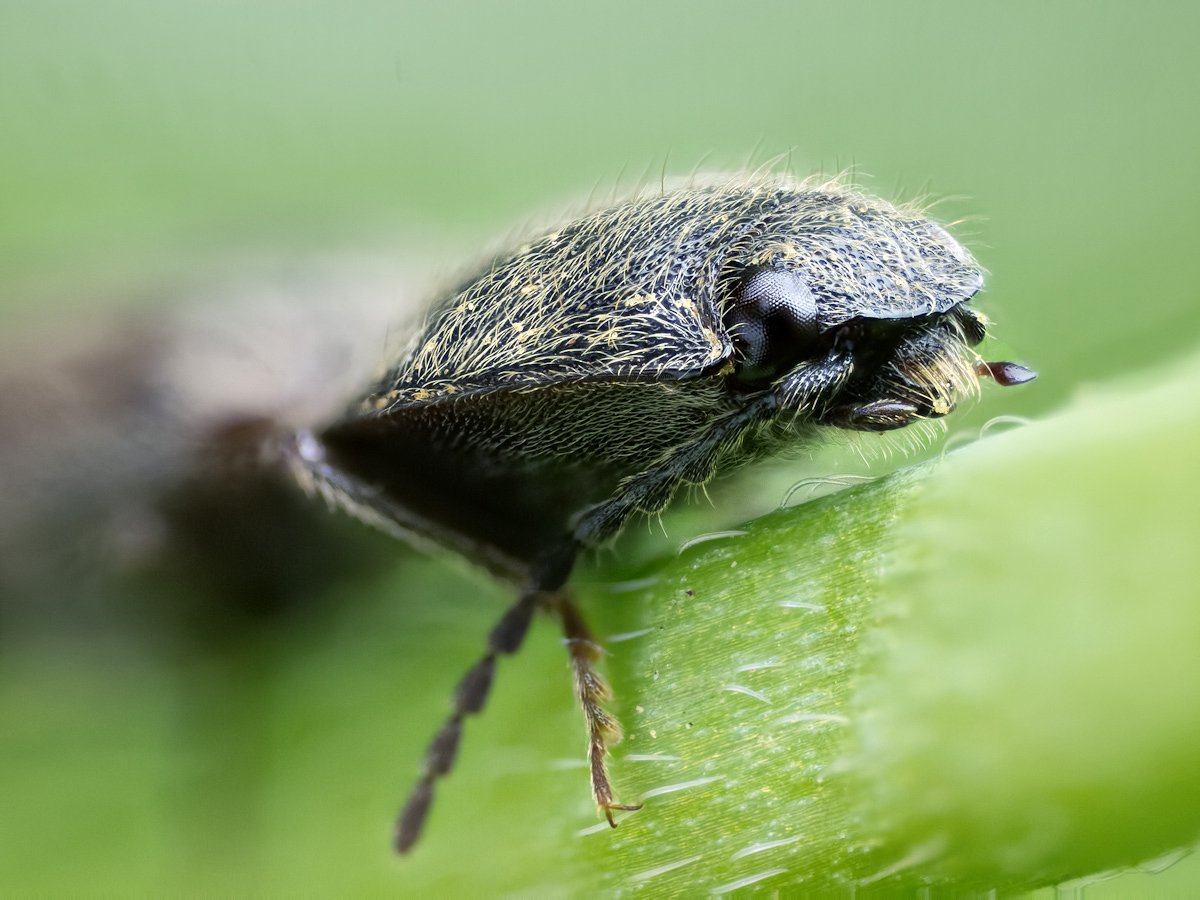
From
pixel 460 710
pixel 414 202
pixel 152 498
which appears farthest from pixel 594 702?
pixel 414 202

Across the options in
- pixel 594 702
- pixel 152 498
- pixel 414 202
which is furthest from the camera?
pixel 414 202

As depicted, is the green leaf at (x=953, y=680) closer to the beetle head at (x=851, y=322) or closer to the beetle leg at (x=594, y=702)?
the beetle leg at (x=594, y=702)

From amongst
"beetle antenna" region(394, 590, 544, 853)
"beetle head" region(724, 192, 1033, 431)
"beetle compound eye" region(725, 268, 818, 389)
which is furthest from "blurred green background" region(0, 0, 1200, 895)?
"beetle compound eye" region(725, 268, 818, 389)

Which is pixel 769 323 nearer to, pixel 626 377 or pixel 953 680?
pixel 626 377

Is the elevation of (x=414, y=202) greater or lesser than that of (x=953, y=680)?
greater

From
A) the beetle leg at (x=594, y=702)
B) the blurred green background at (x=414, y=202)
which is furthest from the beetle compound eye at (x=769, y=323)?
the beetle leg at (x=594, y=702)

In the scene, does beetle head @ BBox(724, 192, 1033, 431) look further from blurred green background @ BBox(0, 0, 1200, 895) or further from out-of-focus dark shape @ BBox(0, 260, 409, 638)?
out-of-focus dark shape @ BBox(0, 260, 409, 638)

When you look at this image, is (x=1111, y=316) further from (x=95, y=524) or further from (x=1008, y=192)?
(x=95, y=524)
